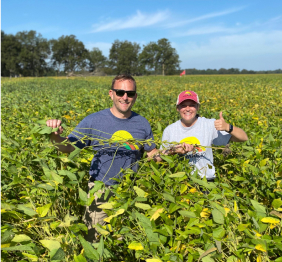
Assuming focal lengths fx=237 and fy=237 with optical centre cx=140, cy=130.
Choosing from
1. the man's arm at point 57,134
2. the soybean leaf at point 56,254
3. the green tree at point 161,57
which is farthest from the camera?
the green tree at point 161,57

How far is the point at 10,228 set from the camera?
1297 millimetres

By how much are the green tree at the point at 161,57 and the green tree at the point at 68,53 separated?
72.0ft

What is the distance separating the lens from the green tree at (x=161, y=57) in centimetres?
7860

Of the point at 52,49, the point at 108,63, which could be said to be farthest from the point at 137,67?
the point at 52,49

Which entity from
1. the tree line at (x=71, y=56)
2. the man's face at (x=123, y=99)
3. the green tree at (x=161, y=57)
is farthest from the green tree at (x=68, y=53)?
the man's face at (x=123, y=99)

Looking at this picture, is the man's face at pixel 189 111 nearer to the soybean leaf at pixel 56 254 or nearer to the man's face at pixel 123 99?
the man's face at pixel 123 99

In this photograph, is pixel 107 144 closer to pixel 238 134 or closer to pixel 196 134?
pixel 196 134

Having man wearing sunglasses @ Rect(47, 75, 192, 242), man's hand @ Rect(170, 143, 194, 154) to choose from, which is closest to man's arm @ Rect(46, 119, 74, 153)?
man wearing sunglasses @ Rect(47, 75, 192, 242)

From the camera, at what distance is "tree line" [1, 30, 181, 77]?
2706 inches

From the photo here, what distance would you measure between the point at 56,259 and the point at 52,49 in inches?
3529

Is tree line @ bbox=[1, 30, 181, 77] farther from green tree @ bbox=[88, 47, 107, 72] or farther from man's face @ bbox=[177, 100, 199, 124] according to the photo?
man's face @ bbox=[177, 100, 199, 124]

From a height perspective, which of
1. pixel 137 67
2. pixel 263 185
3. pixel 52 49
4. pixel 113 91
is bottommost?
pixel 263 185

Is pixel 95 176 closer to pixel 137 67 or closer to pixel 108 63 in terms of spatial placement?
pixel 137 67

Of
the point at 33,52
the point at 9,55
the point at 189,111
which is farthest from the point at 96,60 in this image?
the point at 189,111
